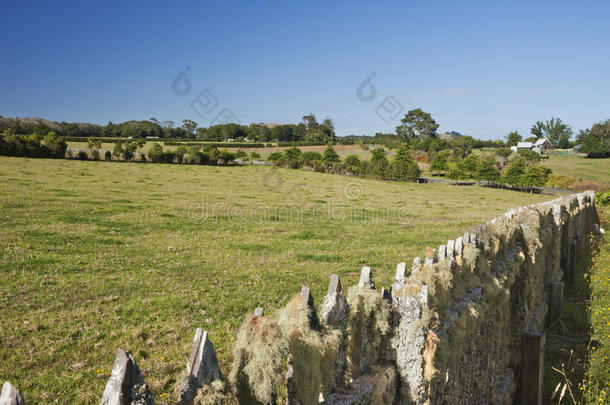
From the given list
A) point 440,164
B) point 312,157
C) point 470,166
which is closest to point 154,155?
point 312,157

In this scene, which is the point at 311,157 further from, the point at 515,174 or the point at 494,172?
the point at 515,174

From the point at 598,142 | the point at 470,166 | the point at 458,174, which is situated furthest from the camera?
the point at 598,142

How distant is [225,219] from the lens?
1864cm

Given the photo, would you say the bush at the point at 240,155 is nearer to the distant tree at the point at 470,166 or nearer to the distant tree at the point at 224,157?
the distant tree at the point at 224,157

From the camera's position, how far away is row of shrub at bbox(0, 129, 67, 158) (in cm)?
4588

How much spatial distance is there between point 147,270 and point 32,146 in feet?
163

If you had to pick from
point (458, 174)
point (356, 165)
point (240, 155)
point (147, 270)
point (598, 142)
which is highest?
point (598, 142)

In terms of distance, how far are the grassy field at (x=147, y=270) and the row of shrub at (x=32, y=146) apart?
31.3 meters

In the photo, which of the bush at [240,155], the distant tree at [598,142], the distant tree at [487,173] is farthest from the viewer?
the distant tree at [598,142]

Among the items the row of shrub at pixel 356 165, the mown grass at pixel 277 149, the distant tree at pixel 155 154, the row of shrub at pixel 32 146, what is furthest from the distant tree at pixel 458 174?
the row of shrub at pixel 32 146

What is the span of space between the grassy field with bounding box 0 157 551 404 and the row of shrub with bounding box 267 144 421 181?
44259 mm

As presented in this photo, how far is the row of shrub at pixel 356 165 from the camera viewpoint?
215 ft

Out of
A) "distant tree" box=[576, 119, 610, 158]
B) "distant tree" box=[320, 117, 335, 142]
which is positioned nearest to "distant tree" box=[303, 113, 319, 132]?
"distant tree" box=[320, 117, 335, 142]

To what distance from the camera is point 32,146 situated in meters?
47.4
